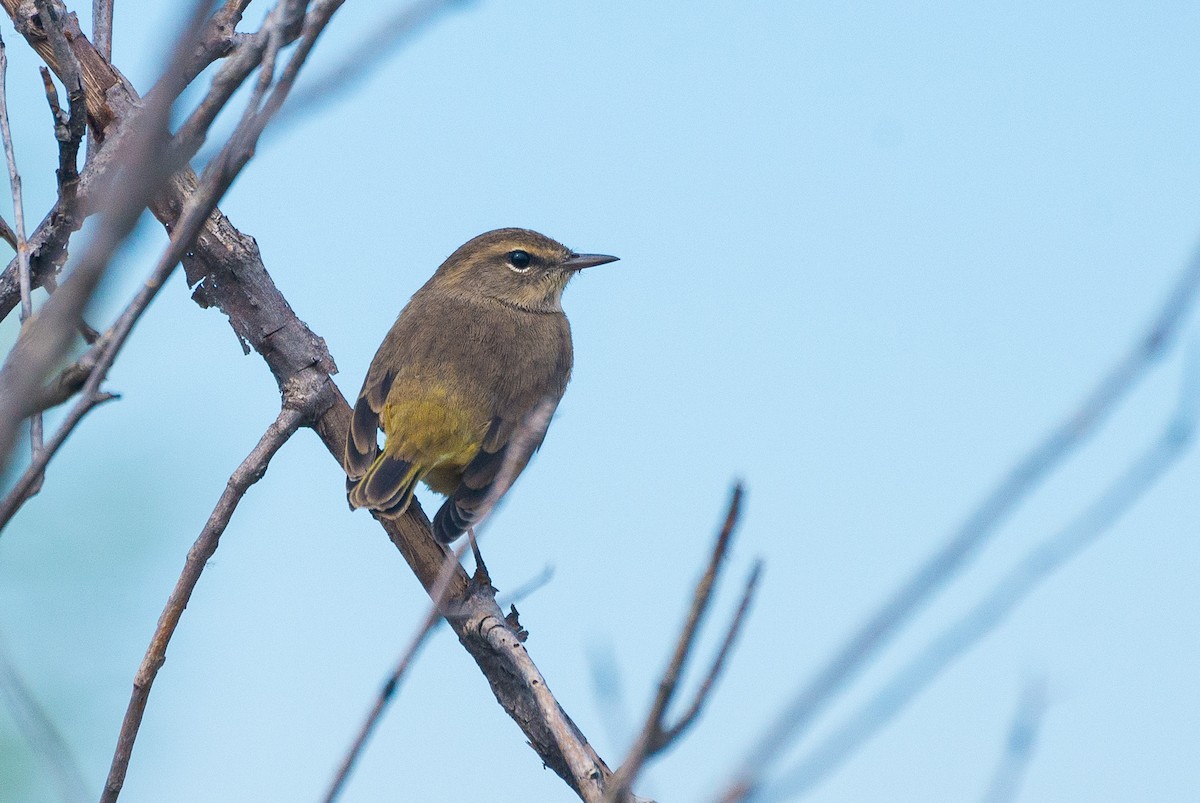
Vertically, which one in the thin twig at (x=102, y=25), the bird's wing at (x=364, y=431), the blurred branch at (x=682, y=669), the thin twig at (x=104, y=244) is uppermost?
the thin twig at (x=102, y=25)

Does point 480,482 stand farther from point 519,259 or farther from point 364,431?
point 519,259

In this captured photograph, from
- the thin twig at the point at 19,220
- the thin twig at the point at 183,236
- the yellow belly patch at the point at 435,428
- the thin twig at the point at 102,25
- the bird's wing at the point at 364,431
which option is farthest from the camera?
the yellow belly patch at the point at 435,428

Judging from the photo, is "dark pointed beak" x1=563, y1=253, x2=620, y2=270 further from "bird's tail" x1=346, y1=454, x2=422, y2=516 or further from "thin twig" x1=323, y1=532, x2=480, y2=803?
"thin twig" x1=323, y1=532, x2=480, y2=803

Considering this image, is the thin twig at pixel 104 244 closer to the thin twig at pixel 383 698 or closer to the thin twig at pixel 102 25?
the thin twig at pixel 383 698

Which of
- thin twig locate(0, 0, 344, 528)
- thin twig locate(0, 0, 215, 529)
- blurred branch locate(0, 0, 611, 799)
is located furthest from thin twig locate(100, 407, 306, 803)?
thin twig locate(0, 0, 215, 529)

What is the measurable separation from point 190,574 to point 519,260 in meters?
4.65

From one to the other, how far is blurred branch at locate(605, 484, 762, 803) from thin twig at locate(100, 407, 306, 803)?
174 centimetres

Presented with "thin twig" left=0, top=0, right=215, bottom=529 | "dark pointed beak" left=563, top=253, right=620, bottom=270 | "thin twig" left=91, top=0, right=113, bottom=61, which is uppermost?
"dark pointed beak" left=563, top=253, right=620, bottom=270


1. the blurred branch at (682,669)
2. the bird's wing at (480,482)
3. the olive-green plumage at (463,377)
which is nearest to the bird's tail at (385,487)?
the olive-green plumage at (463,377)

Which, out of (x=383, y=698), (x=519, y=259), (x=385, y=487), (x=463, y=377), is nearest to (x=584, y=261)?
(x=519, y=259)

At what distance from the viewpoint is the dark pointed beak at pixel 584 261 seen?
334 inches

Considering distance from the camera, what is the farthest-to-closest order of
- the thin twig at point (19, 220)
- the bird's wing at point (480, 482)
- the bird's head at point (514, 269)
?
the bird's head at point (514, 269), the bird's wing at point (480, 482), the thin twig at point (19, 220)

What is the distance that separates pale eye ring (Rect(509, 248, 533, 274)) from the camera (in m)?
8.26

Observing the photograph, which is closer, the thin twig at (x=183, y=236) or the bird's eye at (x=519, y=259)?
the thin twig at (x=183, y=236)
